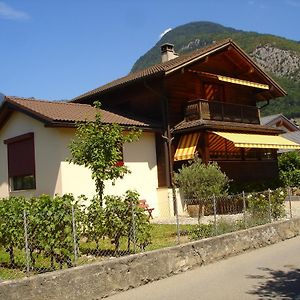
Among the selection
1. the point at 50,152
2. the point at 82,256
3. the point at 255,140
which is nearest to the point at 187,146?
the point at 255,140

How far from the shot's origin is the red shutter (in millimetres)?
17500

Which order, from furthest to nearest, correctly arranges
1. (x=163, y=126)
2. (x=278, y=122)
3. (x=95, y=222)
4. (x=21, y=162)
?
(x=278, y=122) < (x=163, y=126) < (x=21, y=162) < (x=95, y=222)

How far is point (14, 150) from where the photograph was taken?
18766 millimetres

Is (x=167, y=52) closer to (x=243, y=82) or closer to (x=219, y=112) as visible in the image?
(x=243, y=82)

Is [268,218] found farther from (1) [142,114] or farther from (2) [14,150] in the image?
(2) [14,150]

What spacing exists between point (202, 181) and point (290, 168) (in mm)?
16340

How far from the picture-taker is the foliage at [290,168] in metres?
29.2

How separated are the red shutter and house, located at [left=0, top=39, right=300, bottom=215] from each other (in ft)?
0.31

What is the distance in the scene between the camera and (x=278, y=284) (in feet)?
23.6

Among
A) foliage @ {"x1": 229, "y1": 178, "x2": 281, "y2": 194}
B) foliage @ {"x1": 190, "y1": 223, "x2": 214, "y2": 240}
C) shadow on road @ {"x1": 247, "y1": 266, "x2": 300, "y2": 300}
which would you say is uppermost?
foliage @ {"x1": 229, "y1": 178, "x2": 281, "y2": 194}

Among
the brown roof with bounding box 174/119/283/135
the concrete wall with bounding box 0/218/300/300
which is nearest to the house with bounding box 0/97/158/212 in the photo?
the brown roof with bounding box 174/119/283/135

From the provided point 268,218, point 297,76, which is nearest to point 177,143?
Answer: point 268,218

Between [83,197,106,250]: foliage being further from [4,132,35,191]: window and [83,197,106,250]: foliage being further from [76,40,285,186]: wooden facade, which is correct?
[76,40,285,186]: wooden facade

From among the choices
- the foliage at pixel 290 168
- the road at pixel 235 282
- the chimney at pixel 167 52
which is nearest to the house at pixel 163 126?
the chimney at pixel 167 52
